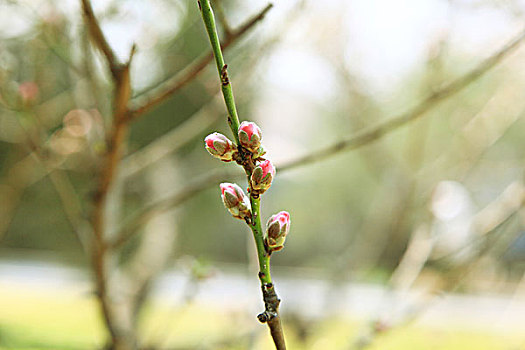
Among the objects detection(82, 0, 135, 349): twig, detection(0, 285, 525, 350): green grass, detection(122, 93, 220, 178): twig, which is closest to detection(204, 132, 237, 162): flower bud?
detection(82, 0, 135, 349): twig

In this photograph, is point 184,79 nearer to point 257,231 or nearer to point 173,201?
point 173,201

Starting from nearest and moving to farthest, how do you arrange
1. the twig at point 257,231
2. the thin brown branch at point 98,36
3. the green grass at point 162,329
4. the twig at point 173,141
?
the twig at point 257,231, the thin brown branch at point 98,36, the twig at point 173,141, the green grass at point 162,329

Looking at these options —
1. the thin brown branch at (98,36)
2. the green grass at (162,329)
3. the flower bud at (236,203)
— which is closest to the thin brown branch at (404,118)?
the thin brown branch at (98,36)

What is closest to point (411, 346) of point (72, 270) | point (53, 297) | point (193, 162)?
point (193, 162)

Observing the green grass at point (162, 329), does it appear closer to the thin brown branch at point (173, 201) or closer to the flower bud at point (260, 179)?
the thin brown branch at point (173, 201)

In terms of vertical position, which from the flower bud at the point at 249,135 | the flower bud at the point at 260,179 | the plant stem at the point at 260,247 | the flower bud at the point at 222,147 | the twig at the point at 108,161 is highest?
the twig at the point at 108,161

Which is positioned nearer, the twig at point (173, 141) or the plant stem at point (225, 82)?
the plant stem at point (225, 82)

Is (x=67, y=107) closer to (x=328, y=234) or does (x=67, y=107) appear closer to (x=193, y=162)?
(x=193, y=162)

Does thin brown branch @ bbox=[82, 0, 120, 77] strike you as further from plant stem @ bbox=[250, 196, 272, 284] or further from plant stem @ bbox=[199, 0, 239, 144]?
plant stem @ bbox=[250, 196, 272, 284]

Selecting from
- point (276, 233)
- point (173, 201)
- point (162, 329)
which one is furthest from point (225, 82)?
point (162, 329)
